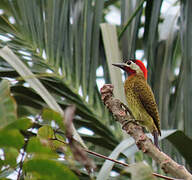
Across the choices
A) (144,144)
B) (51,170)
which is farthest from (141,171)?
(144,144)

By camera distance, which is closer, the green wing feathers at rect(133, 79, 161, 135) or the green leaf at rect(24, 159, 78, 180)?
the green leaf at rect(24, 159, 78, 180)

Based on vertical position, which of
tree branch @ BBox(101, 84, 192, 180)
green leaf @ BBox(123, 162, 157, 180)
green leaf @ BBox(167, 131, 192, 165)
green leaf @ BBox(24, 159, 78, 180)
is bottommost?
green leaf @ BBox(167, 131, 192, 165)

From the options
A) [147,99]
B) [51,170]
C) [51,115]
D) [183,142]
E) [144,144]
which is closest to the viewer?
[51,170]

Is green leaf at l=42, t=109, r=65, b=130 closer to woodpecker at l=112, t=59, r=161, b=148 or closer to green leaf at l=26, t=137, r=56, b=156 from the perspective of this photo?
green leaf at l=26, t=137, r=56, b=156

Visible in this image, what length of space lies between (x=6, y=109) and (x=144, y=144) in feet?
2.42

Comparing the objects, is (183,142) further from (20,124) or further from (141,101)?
(20,124)

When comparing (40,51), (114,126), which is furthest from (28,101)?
(114,126)

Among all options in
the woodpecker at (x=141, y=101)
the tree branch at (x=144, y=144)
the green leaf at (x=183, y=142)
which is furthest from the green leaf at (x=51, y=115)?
the woodpecker at (x=141, y=101)

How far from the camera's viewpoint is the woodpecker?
2891 millimetres

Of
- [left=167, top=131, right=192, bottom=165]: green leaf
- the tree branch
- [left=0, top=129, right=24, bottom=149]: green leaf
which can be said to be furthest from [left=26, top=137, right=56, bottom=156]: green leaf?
[left=167, top=131, right=192, bottom=165]: green leaf

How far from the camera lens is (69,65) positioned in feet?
9.25

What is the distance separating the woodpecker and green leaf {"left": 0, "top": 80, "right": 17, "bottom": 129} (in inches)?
72.1

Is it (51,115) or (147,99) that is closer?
(51,115)

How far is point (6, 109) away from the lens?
0.91 meters
